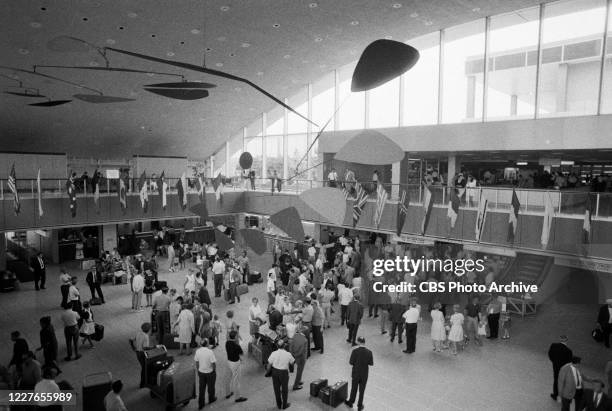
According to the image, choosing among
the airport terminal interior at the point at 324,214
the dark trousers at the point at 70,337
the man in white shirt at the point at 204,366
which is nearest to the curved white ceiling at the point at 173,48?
the airport terminal interior at the point at 324,214

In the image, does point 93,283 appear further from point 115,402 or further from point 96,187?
point 115,402

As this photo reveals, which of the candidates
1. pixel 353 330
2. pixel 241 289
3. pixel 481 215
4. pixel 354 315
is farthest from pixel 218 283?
pixel 481 215

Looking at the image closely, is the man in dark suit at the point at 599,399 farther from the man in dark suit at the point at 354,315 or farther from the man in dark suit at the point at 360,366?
the man in dark suit at the point at 354,315

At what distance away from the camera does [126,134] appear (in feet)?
76.6

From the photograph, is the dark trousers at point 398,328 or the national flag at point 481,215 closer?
the dark trousers at point 398,328

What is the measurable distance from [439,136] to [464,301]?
822 centimetres

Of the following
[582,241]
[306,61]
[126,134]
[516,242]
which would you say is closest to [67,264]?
[126,134]

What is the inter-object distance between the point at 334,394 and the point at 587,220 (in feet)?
31.1

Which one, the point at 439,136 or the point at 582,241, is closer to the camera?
the point at 582,241

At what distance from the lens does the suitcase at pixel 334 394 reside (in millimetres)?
8281

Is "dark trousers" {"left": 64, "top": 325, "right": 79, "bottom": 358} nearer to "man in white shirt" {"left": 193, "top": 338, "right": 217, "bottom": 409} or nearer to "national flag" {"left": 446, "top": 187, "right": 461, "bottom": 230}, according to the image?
"man in white shirt" {"left": 193, "top": 338, "right": 217, "bottom": 409}

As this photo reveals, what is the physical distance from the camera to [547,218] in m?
13.3

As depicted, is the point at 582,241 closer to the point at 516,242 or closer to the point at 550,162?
the point at 516,242

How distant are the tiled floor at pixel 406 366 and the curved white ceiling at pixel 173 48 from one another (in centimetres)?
783
